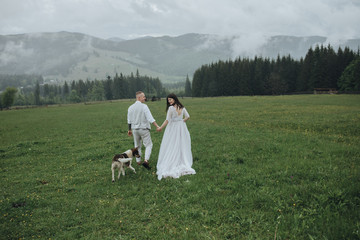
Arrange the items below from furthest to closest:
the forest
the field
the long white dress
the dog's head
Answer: the forest, the dog's head, the long white dress, the field

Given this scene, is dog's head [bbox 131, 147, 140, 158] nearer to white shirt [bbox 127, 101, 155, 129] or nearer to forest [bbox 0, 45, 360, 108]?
white shirt [bbox 127, 101, 155, 129]

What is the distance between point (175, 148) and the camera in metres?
10.2

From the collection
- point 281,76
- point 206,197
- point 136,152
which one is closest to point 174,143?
point 136,152

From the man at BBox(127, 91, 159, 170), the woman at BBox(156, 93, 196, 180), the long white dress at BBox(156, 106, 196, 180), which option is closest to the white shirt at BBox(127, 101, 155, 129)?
the man at BBox(127, 91, 159, 170)

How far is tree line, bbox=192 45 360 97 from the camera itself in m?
85.8

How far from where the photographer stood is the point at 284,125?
1942cm

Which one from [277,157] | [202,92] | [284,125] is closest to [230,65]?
[202,92]

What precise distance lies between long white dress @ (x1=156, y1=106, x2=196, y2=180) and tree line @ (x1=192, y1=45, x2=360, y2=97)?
87.0 m

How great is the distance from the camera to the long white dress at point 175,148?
986 centimetres

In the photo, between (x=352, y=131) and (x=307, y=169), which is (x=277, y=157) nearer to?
(x=307, y=169)

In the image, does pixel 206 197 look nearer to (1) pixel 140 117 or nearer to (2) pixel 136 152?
(2) pixel 136 152

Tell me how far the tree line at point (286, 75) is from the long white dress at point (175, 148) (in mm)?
86963

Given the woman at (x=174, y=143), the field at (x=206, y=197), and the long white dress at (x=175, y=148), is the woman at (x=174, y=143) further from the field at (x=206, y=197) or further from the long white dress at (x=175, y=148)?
the field at (x=206, y=197)

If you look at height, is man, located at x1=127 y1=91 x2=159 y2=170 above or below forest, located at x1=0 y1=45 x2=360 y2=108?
below
